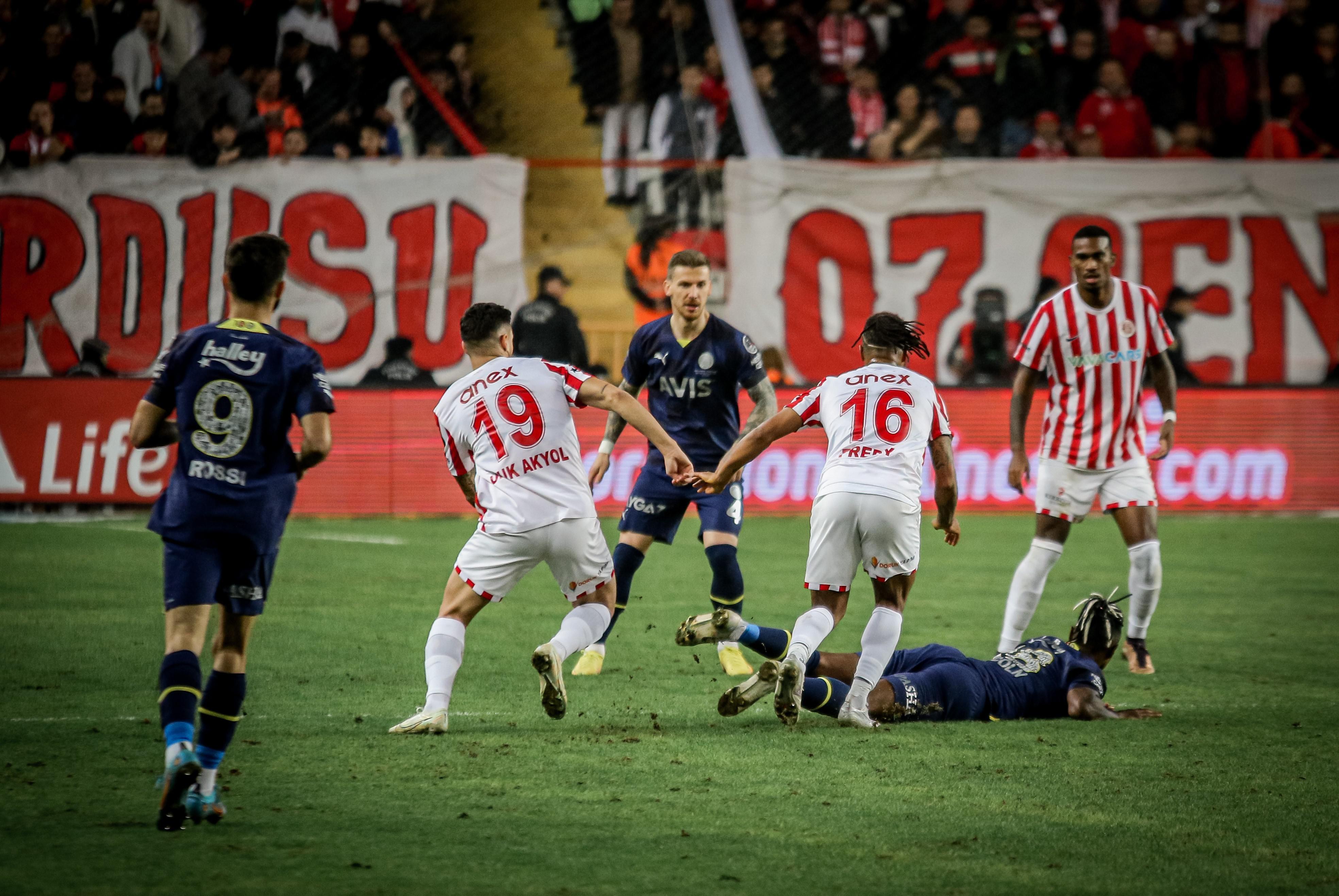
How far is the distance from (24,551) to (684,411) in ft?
20.7

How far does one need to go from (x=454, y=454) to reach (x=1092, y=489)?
3500 millimetres

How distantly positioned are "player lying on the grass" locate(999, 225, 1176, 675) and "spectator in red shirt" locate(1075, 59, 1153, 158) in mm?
10448

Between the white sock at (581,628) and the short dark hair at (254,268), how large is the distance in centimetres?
181

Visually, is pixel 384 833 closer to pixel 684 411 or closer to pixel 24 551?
pixel 684 411

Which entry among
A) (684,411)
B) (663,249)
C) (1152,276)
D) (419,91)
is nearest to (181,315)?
(419,91)

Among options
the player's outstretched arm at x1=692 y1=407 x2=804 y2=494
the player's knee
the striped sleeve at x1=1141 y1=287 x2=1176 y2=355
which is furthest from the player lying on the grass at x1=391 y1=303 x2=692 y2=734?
the striped sleeve at x1=1141 y1=287 x2=1176 y2=355

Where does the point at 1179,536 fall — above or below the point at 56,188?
below

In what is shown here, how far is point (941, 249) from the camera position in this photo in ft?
54.8

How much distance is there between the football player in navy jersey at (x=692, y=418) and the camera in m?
7.49

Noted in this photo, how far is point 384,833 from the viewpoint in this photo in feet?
14.2

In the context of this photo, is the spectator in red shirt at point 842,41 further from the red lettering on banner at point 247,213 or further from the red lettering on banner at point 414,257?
the red lettering on banner at point 247,213

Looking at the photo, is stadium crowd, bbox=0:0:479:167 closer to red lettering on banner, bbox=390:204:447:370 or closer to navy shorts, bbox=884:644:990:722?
red lettering on banner, bbox=390:204:447:370

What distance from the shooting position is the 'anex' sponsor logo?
7801 millimetres

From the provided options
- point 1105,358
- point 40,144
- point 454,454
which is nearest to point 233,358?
point 454,454
